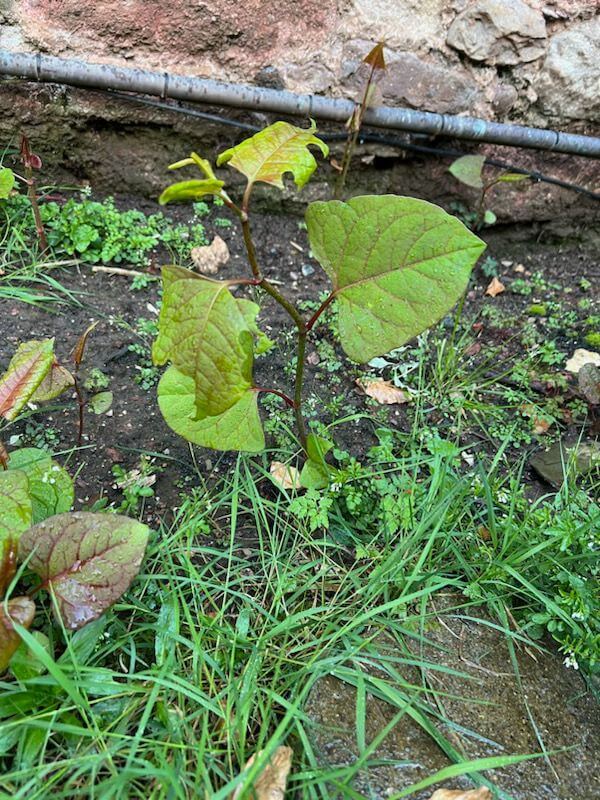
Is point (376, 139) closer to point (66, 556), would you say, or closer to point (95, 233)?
point (95, 233)

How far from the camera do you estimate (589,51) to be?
247cm

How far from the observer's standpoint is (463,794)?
118cm

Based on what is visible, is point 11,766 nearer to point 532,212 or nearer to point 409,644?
point 409,644

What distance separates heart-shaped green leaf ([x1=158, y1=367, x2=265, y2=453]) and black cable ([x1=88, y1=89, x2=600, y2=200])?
1.38m

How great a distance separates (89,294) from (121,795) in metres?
1.57

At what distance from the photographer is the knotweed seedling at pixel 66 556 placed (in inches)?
48.5

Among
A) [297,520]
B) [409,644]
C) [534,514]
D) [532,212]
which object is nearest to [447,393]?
[534,514]

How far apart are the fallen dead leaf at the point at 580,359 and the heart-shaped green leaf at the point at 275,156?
1386 millimetres

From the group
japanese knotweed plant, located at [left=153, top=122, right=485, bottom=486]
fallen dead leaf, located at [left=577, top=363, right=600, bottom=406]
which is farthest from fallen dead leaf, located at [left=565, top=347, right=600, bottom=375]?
japanese knotweed plant, located at [left=153, top=122, right=485, bottom=486]

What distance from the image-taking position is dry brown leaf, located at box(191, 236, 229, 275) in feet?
7.68

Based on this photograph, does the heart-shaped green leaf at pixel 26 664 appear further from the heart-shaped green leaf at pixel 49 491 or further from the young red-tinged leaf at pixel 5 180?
the young red-tinged leaf at pixel 5 180

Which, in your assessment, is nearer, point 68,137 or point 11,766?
point 11,766

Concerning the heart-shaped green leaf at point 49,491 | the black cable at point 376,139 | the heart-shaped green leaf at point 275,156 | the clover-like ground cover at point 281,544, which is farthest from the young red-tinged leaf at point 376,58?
the heart-shaped green leaf at point 49,491

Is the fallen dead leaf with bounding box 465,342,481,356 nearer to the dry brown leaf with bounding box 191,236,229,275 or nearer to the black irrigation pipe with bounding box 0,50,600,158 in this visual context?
the black irrigation pipe with bounding box 0,50,600,158
